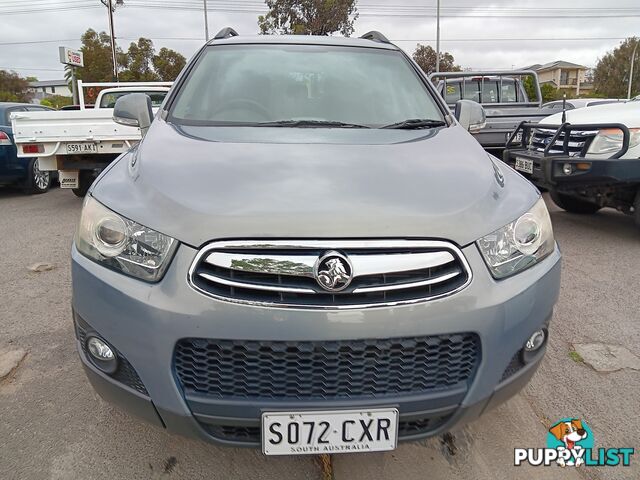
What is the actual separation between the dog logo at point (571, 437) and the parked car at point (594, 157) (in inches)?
117

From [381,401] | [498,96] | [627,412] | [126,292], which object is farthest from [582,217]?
[126,292]

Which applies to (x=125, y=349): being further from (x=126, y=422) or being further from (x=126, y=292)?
(x=126, y=422)

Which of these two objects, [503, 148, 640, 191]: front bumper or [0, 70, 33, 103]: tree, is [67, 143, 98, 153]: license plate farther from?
[0, 70, 33, 103]: tree

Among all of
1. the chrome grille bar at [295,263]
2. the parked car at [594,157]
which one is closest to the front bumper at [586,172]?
the parked car at [594,157]

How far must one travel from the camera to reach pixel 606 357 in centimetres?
278

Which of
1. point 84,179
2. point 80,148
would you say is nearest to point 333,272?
point 80,148

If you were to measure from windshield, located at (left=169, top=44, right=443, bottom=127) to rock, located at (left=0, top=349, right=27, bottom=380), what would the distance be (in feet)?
5.24

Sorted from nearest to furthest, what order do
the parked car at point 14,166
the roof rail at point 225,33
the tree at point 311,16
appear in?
the roof rail at point 225,33, the parked car at point 14,166, the tree at point 311,16

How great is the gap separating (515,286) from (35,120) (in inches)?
253

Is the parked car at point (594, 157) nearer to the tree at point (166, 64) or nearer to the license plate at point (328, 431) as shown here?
the license plate at point (328, 431)

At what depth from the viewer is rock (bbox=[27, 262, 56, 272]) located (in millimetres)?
4249

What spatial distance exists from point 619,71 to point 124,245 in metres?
65.3

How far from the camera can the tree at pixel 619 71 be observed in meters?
53.5

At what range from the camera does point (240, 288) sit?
4.76 ft
